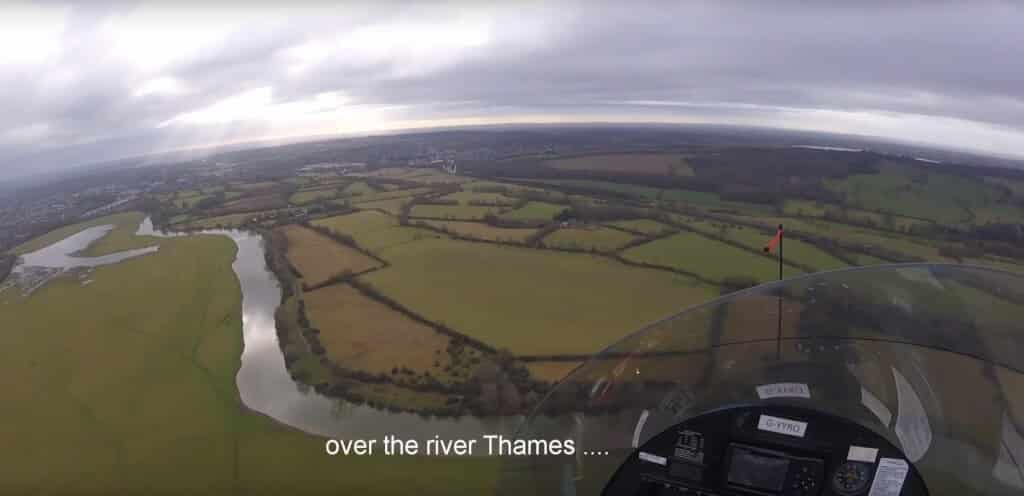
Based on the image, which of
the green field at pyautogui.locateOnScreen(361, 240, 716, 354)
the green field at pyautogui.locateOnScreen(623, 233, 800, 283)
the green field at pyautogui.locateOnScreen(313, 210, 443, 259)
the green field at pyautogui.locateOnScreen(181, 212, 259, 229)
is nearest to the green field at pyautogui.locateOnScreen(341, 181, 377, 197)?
the green field at pyautogui.locateOnScreen(313, 210, 443, 259)

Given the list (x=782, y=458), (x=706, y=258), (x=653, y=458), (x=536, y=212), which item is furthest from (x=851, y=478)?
(x=536, y=212)

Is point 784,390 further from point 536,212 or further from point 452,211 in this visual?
point 452,211

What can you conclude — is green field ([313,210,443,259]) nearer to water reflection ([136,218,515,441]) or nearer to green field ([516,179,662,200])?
water reflection ([136,218,515,441])

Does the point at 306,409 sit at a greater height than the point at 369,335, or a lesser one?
lesser

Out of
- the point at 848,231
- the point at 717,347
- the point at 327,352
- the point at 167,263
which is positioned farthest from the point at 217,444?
the point at 848,231

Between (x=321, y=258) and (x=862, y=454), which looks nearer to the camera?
(x=862, y=454)

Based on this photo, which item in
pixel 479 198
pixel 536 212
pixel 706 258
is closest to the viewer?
pixel 706 258

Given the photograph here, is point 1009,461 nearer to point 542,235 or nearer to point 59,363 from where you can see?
point 59,363
